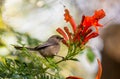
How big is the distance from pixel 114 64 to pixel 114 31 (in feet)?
0.48

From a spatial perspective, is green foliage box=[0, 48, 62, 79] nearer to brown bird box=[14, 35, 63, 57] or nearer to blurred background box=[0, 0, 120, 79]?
brown bird box=[14, 35, 63, 57]

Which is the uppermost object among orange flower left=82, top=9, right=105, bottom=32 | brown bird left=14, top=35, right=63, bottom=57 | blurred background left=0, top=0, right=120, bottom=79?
blurred background left=0, top=0, right=120, bottom=79

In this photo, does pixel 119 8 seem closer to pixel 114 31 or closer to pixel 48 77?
pixel 114 31

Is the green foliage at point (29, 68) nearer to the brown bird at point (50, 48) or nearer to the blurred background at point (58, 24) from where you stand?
the brown bird at point (50, 48)

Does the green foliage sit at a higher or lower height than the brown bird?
lower

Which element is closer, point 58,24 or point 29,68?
point 29,68

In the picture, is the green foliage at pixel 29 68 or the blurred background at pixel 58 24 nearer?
the green foliage at pixel 29 68

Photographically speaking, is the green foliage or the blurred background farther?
the blurred background

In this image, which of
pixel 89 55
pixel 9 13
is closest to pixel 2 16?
pixel 9 13

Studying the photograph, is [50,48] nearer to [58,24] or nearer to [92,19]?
[92,19]

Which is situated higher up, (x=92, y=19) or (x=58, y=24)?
(x=58, y=24)

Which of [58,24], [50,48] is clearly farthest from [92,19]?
[58,24]

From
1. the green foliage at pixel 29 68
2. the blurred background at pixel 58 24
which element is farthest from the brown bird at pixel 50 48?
the blurred background at pixel 58 24

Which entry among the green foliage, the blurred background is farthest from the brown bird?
the blurred background
